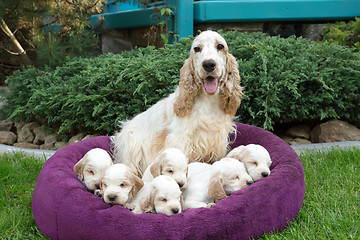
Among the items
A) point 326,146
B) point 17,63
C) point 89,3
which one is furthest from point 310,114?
point 17,63

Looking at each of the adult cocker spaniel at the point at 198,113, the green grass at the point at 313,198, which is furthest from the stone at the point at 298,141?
the adult cocker spaniel at the point at 198,113

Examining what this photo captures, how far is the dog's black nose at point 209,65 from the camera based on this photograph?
303 centimetres

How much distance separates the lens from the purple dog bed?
7.23 ft

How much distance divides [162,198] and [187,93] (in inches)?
42.5

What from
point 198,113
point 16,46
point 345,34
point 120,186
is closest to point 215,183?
point 120,186

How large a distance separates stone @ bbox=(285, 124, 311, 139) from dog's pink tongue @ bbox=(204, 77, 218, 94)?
92.8 inches

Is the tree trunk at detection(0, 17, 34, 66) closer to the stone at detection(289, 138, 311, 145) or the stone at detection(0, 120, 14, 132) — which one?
the stone at detection(0, 120, 14, 132)

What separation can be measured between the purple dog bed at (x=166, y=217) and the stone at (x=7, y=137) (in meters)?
3.06

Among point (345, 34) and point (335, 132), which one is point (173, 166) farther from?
point (345, 34)

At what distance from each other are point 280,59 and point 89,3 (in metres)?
3.97

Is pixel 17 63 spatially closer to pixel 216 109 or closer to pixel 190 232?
pixel 216 109

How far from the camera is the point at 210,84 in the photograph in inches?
125

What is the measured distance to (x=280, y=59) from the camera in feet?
15.8

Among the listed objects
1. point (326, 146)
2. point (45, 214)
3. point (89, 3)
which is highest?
point (89, 3)
